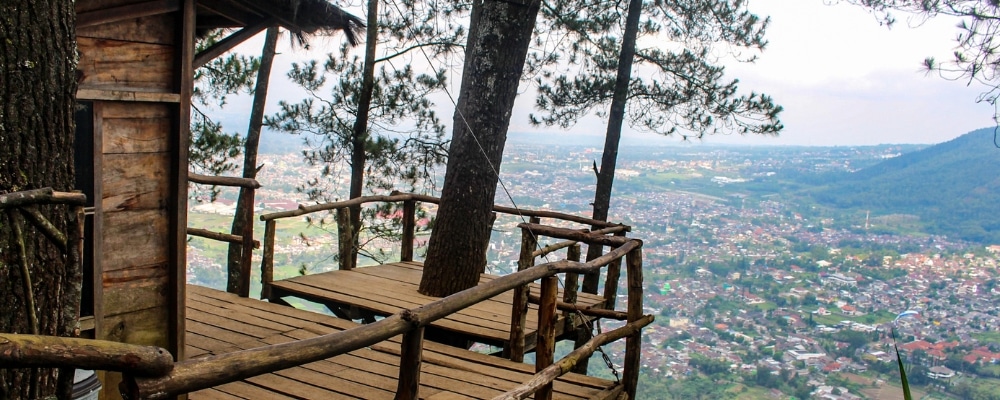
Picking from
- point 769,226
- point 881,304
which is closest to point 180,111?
point 881,304

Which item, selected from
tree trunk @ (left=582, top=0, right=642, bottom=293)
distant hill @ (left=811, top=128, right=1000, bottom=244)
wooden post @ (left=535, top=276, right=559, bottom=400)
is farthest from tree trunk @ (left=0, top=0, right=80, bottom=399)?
distant hill @ (left=811, top=128, right=1000, bottom=244)

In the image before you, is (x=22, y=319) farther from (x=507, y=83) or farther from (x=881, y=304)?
(x=881, y=304)

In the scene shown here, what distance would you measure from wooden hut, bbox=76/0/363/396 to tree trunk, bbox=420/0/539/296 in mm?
2629

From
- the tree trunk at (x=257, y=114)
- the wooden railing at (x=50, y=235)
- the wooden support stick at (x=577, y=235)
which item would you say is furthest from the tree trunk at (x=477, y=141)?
the tree trunk at (x=257, y=114)

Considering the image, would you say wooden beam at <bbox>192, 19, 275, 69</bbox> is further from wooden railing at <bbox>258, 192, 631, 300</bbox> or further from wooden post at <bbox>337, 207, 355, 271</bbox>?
wooden post at <bbox>337, 207, 355, 271</bbox>

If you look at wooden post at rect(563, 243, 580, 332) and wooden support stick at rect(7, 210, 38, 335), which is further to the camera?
wooden post at rect(563, 243, 580, 332)

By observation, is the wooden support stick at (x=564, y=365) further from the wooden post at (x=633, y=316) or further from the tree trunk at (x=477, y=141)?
the tree trunk at (x=477, y=141)

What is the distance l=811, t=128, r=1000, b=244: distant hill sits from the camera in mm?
36844

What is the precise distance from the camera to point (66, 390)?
1.89 m

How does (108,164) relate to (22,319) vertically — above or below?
above

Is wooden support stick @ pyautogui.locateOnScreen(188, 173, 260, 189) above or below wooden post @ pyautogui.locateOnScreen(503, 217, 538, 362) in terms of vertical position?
above

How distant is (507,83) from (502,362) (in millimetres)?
2452

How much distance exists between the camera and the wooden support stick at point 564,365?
3.55 metres

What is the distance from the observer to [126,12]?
3.82m
